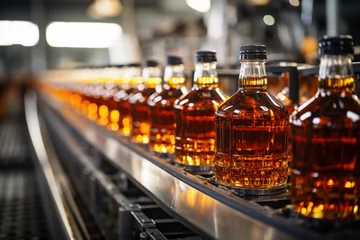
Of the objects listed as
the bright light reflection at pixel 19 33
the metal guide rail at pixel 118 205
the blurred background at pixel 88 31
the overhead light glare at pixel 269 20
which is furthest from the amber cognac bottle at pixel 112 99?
the bright light reflection at pixel 19 33

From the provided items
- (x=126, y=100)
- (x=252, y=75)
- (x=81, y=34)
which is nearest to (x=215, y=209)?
(x=252, y=75)

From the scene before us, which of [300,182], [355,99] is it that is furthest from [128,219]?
[355,99]

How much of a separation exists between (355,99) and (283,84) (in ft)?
2.85

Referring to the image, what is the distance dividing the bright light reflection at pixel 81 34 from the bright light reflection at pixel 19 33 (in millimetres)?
481

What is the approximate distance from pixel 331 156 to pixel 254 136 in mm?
259

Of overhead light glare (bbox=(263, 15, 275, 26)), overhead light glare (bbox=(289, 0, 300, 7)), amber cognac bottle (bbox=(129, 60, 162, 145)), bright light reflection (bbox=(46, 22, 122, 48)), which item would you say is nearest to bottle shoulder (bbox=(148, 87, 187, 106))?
amber cognac bottle (bbox=(129, 60, 162, 145))

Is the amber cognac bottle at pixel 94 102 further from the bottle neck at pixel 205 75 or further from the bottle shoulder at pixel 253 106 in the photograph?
the bottle shoulder at pixel 253 106

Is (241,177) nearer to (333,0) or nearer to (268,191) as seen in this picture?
(268,191)

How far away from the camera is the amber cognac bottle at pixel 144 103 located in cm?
209

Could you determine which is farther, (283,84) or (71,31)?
(71,31)

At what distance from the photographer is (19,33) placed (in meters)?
19.7

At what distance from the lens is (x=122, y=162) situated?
5.71 feet

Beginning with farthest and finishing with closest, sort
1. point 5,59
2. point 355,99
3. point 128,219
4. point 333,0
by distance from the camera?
point 5,59, point 333,0, point 128,219, point 355,99

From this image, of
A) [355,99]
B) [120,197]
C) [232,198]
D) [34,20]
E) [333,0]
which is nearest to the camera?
[355,99]
